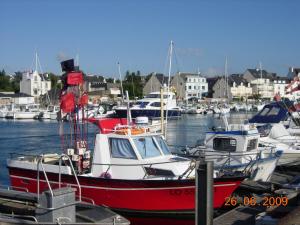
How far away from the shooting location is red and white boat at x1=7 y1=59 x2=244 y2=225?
15.8m

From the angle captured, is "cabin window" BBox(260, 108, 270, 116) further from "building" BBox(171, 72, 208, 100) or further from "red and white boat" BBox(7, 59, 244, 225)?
"building" BBox(171, 72, 208, 100)

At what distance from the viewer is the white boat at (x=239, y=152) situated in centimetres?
1942

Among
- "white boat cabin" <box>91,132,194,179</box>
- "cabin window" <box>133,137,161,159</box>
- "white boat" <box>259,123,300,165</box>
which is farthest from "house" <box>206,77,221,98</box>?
"white boat cabin" <box>91,132,194,179</box>

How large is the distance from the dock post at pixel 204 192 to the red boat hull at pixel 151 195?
4999 mm

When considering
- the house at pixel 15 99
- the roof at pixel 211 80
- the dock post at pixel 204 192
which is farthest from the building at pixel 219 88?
the dock post at pixel 204 192

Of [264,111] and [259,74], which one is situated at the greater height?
[259,74]

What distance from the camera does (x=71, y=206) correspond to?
10.6 m

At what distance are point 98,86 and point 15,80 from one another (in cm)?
3646

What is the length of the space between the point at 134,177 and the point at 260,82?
156496mm

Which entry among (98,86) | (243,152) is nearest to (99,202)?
(243,152)

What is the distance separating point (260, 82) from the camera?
167875 mm

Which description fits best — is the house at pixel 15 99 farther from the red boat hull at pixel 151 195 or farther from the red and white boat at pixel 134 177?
the red boat hull at pixel 151 195

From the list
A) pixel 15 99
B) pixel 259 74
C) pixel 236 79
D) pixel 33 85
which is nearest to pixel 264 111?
pixel 15 99
